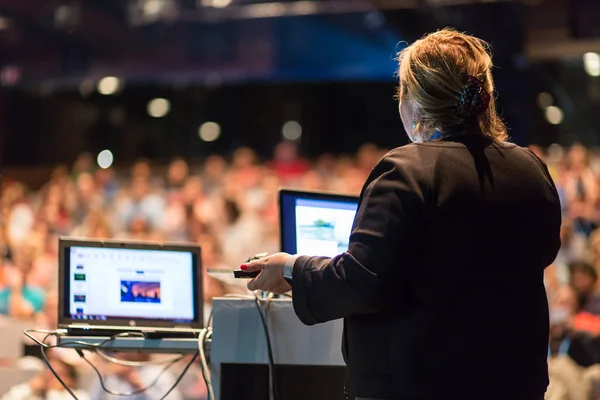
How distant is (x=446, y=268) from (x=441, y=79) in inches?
15.0

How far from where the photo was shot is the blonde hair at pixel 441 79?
5.88ft

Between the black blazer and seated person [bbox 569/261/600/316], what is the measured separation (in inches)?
136

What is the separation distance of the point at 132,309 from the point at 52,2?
7.10 m

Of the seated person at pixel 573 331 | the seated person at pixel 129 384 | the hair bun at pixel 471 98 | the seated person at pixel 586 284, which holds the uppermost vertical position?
the hair bun at pixel 471 98

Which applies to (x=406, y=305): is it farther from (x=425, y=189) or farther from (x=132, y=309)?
(x=132, y=309)

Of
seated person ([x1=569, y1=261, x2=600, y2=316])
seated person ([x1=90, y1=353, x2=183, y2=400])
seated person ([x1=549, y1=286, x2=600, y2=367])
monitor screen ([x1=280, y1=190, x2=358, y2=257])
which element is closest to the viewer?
monitor screen ([x1=280, y1=190, x2=358, y2=257])

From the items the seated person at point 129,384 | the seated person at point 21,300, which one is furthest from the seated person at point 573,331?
the seated person at point 21,300

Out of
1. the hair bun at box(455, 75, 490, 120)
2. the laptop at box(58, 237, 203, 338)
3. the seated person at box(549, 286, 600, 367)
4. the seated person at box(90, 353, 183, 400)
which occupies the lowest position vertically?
the seated person at box(90, 353, 183, 400)

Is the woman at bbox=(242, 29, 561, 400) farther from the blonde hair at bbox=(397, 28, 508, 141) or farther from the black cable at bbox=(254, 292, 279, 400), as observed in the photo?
the black cable at bbox=(254, 292, 279, 400)

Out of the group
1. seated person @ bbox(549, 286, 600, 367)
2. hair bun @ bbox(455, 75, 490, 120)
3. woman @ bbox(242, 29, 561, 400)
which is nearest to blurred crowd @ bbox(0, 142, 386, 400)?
seated person @ bbox(549, 286, 600, 367)

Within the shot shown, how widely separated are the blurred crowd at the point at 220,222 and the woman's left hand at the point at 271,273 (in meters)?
2.51

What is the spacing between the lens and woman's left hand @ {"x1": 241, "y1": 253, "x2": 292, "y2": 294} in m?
1.91

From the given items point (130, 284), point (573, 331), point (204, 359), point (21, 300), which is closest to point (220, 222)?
point (21, 300)

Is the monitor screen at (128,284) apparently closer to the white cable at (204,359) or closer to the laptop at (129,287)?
the laptop at (129,287)
